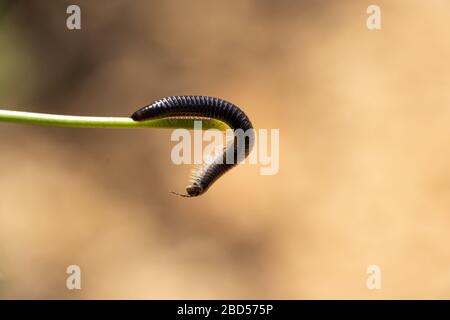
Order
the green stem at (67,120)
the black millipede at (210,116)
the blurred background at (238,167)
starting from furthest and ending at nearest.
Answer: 1. the blurred background at (238,167)
2. the black millipede at (210,116)
3. the green stem at (67,120)

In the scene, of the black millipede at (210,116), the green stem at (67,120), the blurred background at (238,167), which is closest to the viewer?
the green stem at (67,120)

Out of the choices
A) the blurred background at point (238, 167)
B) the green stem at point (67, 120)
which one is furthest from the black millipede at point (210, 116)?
the blurred background at point (238, 167)

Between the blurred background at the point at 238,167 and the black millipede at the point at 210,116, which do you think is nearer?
the black millipede at the point at 210,116

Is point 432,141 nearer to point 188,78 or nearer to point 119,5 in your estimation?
point 188,78

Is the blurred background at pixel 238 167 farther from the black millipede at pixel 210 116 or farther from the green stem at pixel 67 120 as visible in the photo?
the green stem at pixel 67 120

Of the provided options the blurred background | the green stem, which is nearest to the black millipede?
the green stem
